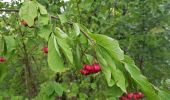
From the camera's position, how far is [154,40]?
5.17m

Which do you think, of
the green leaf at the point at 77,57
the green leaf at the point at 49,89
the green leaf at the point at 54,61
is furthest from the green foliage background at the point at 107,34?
the green leaf at the point at 54,61

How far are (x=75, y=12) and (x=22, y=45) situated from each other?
85 centimetres

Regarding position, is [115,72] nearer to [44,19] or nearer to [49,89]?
[44,19]

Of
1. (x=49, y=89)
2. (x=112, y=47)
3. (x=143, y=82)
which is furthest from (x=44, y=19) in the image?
(x=49, y=89)

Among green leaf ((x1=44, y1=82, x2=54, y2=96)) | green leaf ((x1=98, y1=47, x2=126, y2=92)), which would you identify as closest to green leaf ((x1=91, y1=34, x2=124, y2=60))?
green leaf ((x1=98, y1=47, x2=126, y2=92))

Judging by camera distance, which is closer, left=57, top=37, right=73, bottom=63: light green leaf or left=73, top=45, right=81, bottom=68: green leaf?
left=57, top=37, right=73, bottom=63: light green leaf

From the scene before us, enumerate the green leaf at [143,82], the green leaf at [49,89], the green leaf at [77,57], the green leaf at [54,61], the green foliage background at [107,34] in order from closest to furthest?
the green leaf at [54,61] → the green leaf at [143,82] → the green leaf at [77,57] → the green leaf at [49,89] → the green foliage background at [107,34]

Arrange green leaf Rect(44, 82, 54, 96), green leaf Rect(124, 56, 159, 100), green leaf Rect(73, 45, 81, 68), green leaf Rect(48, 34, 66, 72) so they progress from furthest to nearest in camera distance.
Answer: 1. green leaf Rect(44, 82, 54, 96)
2. green leaf Rect(73, 45, 81, 68)
3. green leaf Rect(124, 56, 159, 100)
4. green leaf Rect(48, 34, 66, 72)

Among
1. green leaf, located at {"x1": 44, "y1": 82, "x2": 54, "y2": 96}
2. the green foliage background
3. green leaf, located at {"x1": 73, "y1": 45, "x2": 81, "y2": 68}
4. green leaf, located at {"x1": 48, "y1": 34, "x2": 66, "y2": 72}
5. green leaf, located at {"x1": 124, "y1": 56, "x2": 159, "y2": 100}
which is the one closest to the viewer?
green leaf, located at {"x1": 48, "y1": 34, "x2": 66, "y2": 72}

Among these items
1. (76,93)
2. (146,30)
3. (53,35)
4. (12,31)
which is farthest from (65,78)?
(53,35)

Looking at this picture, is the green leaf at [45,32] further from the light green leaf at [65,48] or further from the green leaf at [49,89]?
the green leaf at [49,89]

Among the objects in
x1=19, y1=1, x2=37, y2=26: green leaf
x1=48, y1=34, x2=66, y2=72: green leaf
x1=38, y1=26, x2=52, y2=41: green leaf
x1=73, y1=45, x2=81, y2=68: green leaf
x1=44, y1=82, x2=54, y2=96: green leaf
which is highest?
x1=19, y1=1, x2=37, y2=26: green leaf

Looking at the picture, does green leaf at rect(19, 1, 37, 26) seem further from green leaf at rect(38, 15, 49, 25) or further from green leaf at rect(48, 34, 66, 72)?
green leaf at rect(48, 34, 66, 72)

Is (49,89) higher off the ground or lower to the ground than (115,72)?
lower
